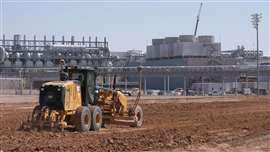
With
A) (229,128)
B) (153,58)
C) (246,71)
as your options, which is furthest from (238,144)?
(153,58)

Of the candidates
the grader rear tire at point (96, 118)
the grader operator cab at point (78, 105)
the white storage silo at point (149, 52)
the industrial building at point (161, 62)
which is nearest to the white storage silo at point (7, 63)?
the industrial building at point (161, 62)

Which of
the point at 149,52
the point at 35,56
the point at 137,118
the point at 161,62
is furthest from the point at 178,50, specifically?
the point at 137,118

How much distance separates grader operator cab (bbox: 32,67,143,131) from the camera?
69.5 feet

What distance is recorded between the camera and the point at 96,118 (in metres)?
22.6

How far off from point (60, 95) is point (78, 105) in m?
1.25

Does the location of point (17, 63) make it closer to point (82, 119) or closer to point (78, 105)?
point (78, 105)

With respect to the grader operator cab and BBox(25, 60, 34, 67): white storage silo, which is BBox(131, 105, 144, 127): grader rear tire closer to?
the grader operator cab

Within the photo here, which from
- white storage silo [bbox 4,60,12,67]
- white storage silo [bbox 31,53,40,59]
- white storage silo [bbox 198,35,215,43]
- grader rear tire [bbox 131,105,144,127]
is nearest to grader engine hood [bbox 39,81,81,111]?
grader rear tire [bbox 131,105,144,127]

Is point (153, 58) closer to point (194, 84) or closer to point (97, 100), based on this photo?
point (194, 84)

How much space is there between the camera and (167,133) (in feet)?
67.6

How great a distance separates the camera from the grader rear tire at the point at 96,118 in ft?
73.4

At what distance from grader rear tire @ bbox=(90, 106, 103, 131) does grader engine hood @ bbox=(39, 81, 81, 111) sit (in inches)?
33.5

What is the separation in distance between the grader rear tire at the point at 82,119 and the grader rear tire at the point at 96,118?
39cm

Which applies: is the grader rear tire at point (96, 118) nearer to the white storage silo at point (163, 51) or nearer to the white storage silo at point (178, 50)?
the white storage silo at point (178, 50)
